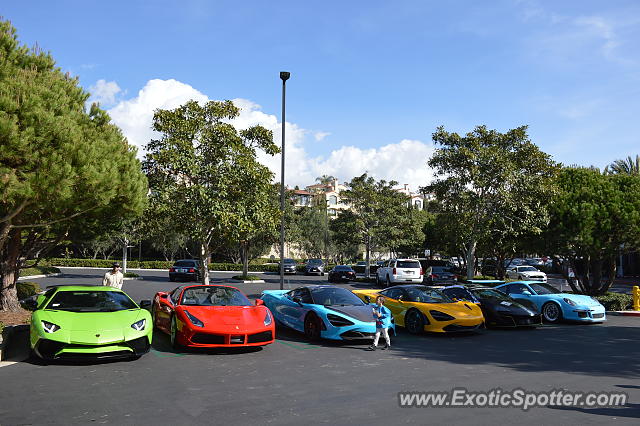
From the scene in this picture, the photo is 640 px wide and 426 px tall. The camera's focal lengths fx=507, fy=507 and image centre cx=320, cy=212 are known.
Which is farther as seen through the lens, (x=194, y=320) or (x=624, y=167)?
(x=624, y=167)

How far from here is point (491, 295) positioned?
609 inches

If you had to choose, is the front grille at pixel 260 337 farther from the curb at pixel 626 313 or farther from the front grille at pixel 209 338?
the curb at pixel 626 313

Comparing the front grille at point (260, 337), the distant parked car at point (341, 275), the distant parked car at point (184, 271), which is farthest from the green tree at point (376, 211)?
the front grille at point (260, 337)

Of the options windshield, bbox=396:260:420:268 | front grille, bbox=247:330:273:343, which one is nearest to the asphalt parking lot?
front grille, bbox=247:330:273:343

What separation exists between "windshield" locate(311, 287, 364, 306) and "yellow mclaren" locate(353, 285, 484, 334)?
1.72 m

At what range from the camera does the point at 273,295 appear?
14.1m

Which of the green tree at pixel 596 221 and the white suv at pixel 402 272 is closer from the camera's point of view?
the green tree at pixel 596 221

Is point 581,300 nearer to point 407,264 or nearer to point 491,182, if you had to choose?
point 491,182

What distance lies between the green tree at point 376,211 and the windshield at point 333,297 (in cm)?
2443

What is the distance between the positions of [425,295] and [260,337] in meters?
5.59

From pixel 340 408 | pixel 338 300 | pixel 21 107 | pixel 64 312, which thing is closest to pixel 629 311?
pixel 338 300

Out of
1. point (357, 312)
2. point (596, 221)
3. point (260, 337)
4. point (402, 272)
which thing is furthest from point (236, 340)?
point (402, 272)

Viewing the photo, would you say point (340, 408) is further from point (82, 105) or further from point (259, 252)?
point (259, 252)

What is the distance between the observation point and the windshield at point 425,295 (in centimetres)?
1370
